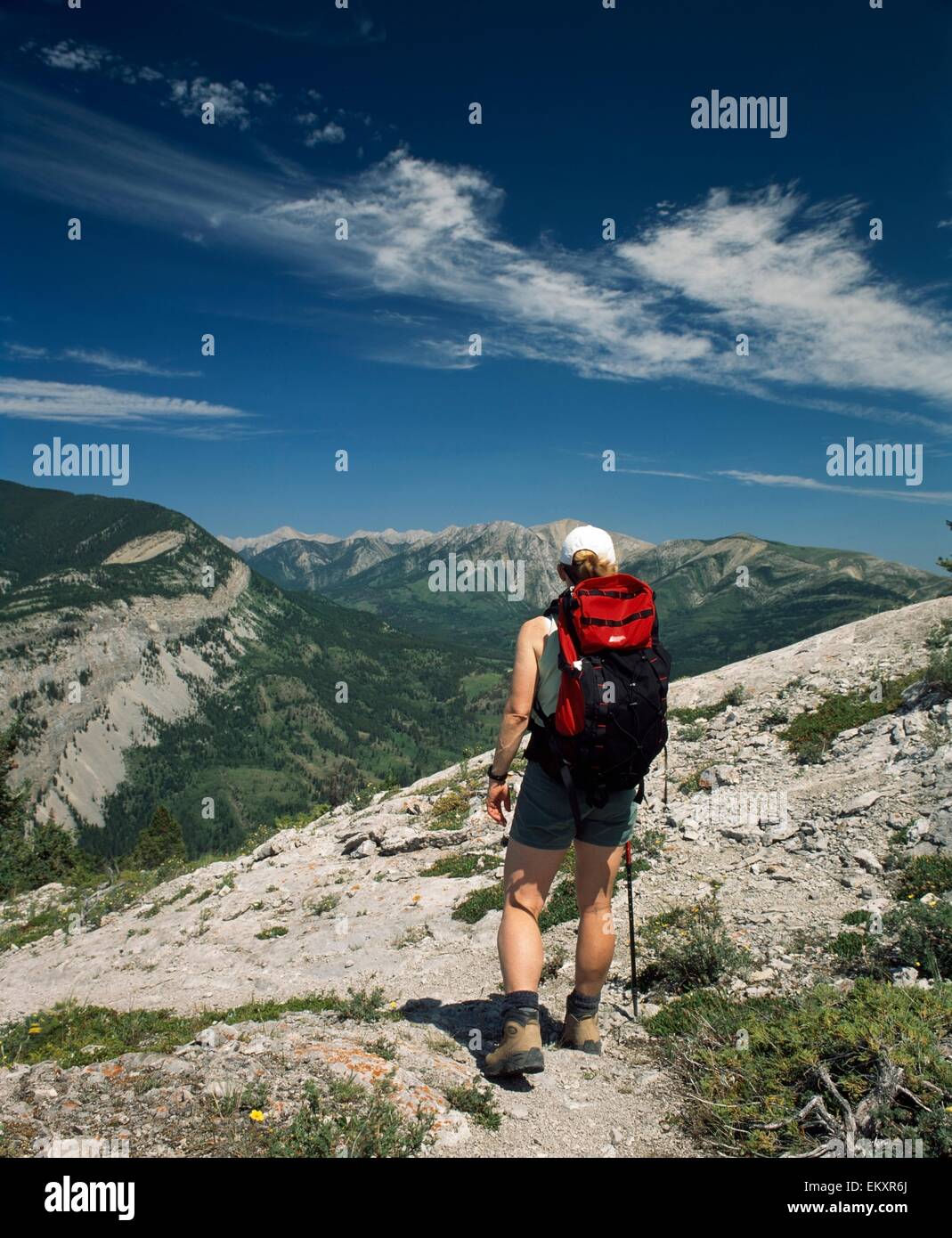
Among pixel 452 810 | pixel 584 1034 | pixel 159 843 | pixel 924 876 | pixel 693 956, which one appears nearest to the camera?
pixel 584 1034

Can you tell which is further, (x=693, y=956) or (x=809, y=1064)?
(x=693, y=956)

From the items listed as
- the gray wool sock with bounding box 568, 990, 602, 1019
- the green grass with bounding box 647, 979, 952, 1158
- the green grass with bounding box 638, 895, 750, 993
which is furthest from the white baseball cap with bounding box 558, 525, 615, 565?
the green grass with bounding box 638, 895, 750, 993

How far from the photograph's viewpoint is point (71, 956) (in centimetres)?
1359

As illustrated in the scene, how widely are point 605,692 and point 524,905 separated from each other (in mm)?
2038

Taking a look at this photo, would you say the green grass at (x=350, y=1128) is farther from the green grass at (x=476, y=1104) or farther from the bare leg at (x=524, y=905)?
the bare leg at (x=524, y=905)

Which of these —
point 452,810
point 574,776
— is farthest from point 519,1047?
point 452,810

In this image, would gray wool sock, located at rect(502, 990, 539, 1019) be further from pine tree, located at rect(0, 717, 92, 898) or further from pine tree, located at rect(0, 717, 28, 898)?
pine tree, located at rect(0, 717, 28, 898)

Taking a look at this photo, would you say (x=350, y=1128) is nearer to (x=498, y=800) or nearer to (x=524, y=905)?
(x=524, y=905)

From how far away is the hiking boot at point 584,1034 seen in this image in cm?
594

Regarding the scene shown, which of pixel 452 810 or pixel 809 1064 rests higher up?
pixel 809 1064

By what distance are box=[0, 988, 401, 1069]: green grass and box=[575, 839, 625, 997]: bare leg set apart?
8.25 ft

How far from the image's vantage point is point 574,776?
16.9 ft
